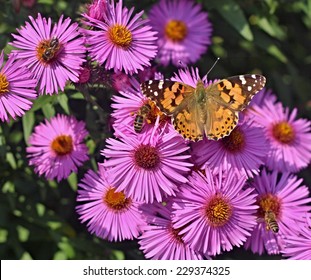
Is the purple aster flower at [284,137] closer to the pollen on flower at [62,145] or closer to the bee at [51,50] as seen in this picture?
the pollen on flower at [62,145]

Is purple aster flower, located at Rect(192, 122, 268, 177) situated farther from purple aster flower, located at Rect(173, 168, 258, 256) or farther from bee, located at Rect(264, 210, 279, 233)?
bee, located at Rect(264, 210, 279, 233)

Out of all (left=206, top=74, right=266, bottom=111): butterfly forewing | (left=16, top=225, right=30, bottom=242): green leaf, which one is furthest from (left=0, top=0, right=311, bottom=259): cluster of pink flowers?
(left=16, top=225, right=30, bottom=242): green leaf

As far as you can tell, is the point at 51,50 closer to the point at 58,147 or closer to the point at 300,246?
the point at 58,147

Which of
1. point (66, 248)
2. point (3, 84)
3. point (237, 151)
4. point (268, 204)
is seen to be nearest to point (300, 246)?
point (268, 204)

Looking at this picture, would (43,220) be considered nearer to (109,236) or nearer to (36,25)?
(109,236)

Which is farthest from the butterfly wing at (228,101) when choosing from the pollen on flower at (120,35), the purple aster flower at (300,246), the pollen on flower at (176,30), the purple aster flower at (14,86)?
the pollen on flower at (176,30)
